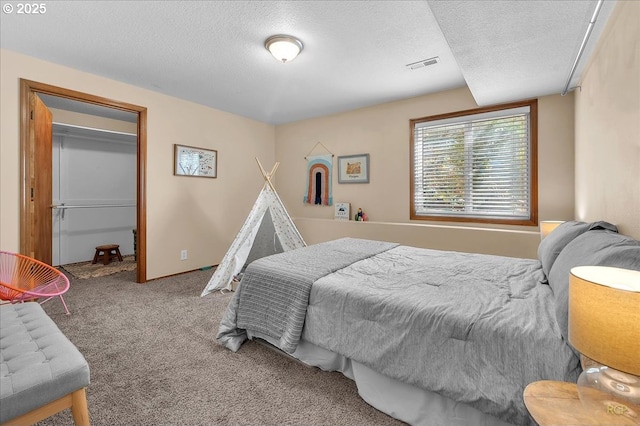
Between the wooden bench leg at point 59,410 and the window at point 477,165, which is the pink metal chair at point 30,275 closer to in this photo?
the wooden bench leg at point 59,410

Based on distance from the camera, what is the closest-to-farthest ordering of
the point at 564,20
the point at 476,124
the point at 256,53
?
the point at 564,20 < the point at 256,53 < the point at 476,124

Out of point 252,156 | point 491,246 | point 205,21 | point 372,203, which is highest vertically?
point 205,21

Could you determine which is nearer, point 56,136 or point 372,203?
point 372,203

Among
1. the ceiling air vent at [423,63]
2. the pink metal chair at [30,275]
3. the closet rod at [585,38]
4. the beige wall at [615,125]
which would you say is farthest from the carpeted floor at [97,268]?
the closet rod at [585,38]

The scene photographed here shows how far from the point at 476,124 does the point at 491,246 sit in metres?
1.45

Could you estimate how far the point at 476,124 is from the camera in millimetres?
3539

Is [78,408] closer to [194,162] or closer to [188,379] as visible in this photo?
[188,379]

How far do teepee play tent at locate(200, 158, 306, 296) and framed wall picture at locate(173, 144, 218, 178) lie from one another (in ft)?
3.29

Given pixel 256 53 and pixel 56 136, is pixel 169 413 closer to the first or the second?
pixel 256 53

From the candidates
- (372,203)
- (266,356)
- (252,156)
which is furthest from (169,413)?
(252,156)

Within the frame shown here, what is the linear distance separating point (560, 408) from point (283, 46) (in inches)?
106

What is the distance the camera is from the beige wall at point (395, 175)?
3.10 metres

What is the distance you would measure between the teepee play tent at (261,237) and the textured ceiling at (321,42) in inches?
54.3

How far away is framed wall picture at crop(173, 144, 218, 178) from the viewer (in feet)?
13.3
